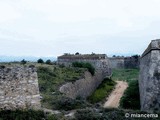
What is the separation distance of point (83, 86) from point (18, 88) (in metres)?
18.6

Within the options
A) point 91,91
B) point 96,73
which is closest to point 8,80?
point 91,91

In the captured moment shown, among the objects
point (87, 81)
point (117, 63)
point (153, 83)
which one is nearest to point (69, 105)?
point (153, 83)

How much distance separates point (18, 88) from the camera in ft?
41.5

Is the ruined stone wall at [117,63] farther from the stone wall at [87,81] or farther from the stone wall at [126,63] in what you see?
the stone wall at [87,81]

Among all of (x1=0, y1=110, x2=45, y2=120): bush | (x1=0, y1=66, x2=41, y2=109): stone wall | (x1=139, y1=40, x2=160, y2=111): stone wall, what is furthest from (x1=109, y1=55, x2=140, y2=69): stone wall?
(x1=0, y1=110, x2=45, y2=120): bush

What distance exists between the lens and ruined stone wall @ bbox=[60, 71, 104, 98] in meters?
25.1

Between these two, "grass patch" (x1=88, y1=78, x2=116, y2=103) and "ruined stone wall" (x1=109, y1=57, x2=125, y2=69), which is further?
"ruined stone wall" (x1=109, y1=57, x2=125, y2=69)

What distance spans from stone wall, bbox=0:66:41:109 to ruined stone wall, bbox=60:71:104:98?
9817 mm

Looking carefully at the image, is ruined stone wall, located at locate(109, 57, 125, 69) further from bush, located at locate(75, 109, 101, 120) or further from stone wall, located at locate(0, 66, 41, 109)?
Answer: bush, located at locate(75, 109, 101, 120)

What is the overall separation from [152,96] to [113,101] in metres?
12.3

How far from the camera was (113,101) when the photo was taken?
2884cm

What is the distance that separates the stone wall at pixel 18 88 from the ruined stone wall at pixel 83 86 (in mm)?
9817

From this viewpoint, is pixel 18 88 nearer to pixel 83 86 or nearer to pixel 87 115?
pixel 87 115

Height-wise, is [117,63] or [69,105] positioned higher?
[117,63]
